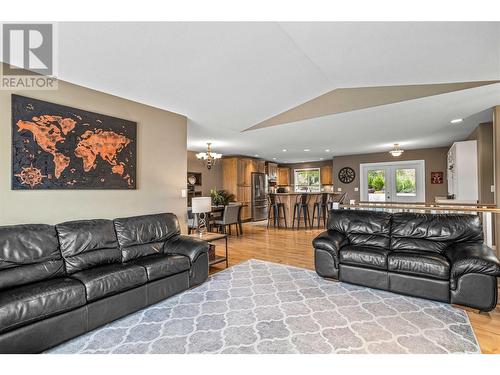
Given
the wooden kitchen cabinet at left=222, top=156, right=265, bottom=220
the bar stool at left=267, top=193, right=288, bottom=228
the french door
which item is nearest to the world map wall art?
the bar stool at left=267, top=193, right=288, bottom=228

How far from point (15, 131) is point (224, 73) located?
7.25 feet

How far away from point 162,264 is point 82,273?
746 millimetres

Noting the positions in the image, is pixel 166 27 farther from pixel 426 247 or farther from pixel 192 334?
pixel 426 247

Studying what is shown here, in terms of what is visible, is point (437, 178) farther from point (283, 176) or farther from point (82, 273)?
point (82, 273)

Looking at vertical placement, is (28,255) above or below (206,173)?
below

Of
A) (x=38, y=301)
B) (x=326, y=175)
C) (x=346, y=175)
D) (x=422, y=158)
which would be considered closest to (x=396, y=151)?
(x=422, y=158)

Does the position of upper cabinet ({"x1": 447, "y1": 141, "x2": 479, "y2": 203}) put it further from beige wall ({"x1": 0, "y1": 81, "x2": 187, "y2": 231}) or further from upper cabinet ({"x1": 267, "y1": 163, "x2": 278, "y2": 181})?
upper cabinet ({"x1": 267, "y1": 163, "x2": 278, "y2": 181})

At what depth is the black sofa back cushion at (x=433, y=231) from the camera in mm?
3135

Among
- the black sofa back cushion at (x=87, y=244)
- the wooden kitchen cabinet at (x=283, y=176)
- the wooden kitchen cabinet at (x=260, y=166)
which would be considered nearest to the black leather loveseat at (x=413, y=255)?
the black sofa back cushion at (x=87, y=244)

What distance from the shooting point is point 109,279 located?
2.37 meters

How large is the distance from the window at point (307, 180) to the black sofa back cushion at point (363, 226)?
7.14 meters

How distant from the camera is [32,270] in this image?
2.22m

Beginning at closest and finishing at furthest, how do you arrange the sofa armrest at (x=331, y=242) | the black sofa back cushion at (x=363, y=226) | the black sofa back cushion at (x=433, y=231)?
the black sofa back cushion at (x=433, y=231) → the sofa armrest at (x=331, y=242) → the black sofa back cushion at (x=363, y=226)

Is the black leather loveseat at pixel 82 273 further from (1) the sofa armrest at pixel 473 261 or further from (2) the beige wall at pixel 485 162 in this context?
(2) the beige wall at pixel 485 162
